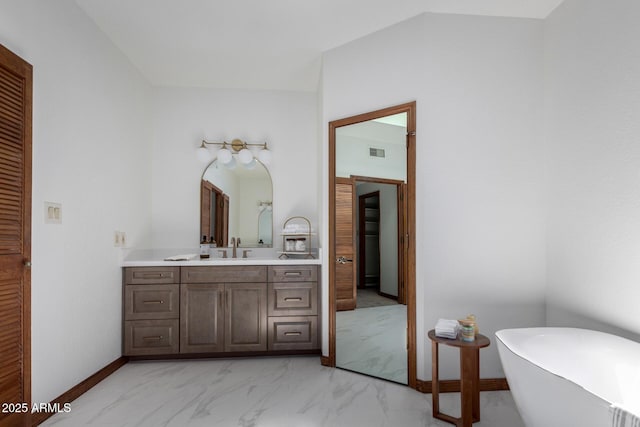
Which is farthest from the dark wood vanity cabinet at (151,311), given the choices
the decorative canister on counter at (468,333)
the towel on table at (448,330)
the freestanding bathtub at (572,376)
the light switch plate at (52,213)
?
the freestanding bathtub at (572,376)

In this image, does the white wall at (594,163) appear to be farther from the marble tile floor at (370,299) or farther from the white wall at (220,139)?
the white wall at (220,139)

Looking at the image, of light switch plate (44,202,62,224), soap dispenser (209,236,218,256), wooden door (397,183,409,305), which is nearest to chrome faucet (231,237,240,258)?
soap dispenser (209,236,218,256)

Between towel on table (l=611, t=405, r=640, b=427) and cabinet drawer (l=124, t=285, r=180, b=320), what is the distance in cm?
312

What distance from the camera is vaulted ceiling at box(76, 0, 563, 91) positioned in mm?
2576

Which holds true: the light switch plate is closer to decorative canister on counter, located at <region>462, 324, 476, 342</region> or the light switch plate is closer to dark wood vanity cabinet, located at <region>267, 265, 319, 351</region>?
dark wood vanity cabinet, located at <region>267, 265, 319, 351</region>

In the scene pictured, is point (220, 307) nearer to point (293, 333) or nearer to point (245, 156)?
point (293, 333)

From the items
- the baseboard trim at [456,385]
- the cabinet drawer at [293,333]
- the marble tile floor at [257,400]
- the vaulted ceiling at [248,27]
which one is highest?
the vaulted ceiling at [248,27]

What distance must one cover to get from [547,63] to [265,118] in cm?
276

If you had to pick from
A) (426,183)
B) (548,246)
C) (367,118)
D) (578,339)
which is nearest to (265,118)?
(367,118)

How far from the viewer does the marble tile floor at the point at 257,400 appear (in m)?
2.21

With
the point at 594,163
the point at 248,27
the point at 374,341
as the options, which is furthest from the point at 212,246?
the point at 594,163

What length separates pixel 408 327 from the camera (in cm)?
272

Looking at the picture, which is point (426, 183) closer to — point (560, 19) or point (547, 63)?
point (547, 63)

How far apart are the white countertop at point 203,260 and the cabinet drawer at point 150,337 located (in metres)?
0.54
